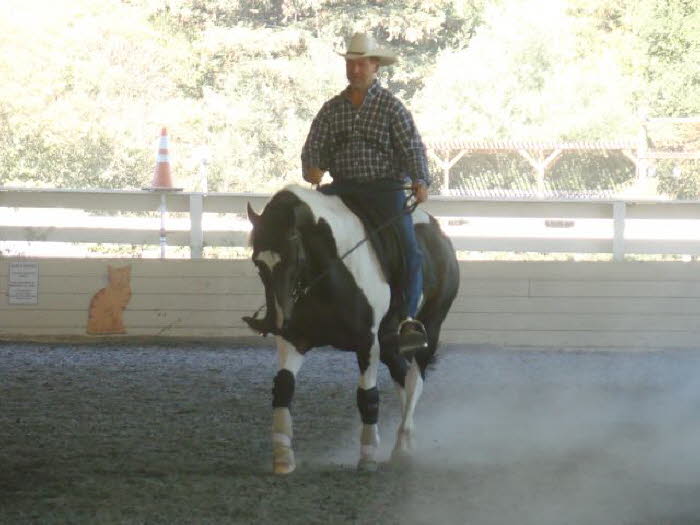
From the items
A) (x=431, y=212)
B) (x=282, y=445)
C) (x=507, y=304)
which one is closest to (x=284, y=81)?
(x=431, y=212)

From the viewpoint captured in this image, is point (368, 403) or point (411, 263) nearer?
point (368, 403)

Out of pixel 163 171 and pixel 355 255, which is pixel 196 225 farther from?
pixel 355 255

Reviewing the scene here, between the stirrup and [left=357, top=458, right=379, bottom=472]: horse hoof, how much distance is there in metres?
0.56

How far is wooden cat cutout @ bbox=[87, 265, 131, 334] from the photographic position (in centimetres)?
1033

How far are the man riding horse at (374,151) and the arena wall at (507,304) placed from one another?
473 cm

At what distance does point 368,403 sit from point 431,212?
724 cm

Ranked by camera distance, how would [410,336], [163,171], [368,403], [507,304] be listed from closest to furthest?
[368,403]
[410,336]
[507,304]
[163,171]

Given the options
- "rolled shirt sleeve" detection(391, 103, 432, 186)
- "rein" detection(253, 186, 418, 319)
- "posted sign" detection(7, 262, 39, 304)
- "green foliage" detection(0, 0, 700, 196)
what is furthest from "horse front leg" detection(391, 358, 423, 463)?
"green foliage" detection(0, 0, 700, 196)

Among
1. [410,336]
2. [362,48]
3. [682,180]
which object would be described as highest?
[362,48]

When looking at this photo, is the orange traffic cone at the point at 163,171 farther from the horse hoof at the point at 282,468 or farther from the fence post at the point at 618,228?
the horse hoof at the point at 282,468

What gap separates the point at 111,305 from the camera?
407 inches

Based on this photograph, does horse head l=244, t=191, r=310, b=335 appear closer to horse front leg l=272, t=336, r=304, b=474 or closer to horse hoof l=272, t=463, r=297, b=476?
horse front leg l=272, t=336, r=304, b=474

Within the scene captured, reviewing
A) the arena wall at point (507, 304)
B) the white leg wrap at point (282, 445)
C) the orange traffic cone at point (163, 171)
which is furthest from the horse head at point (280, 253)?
the orange traffic cone at point (163, 171)

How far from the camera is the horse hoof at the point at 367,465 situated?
520 cm
